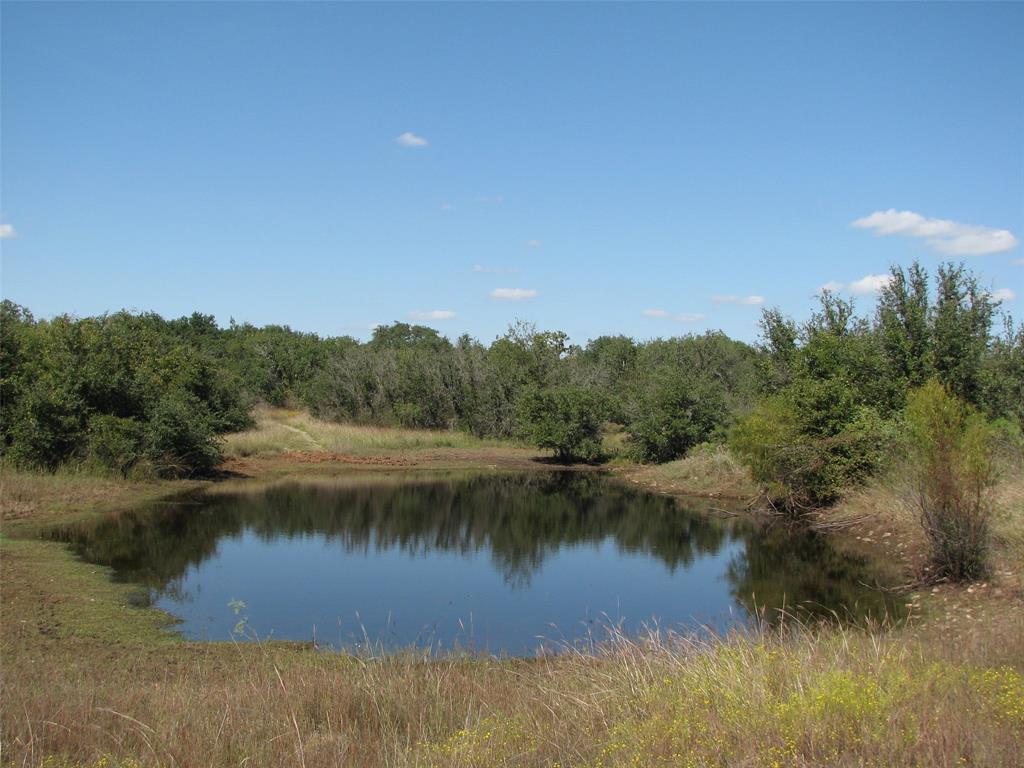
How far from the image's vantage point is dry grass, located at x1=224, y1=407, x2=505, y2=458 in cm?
3850

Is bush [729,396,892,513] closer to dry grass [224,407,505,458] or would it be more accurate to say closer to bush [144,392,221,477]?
bush [144,392,221,477]

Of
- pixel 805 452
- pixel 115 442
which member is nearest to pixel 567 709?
pixel 805 452

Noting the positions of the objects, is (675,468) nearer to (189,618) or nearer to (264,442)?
(264,442)

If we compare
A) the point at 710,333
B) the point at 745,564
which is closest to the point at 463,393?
the point at 710,333

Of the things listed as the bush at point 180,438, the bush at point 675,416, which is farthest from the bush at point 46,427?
the bush at point 675,416

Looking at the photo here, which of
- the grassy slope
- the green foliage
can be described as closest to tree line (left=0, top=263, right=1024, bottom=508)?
the green foliage

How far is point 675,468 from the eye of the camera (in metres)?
33.2

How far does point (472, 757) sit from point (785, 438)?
1973 cm

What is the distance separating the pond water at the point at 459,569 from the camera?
12945mm

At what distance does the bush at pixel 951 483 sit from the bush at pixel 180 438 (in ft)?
75.4

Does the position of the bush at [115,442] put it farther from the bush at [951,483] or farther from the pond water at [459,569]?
the bush at [951,483]

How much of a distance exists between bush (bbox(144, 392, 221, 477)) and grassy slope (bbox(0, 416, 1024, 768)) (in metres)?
18.8

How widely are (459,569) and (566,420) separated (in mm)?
23337

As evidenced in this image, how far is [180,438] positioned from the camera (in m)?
28.9
